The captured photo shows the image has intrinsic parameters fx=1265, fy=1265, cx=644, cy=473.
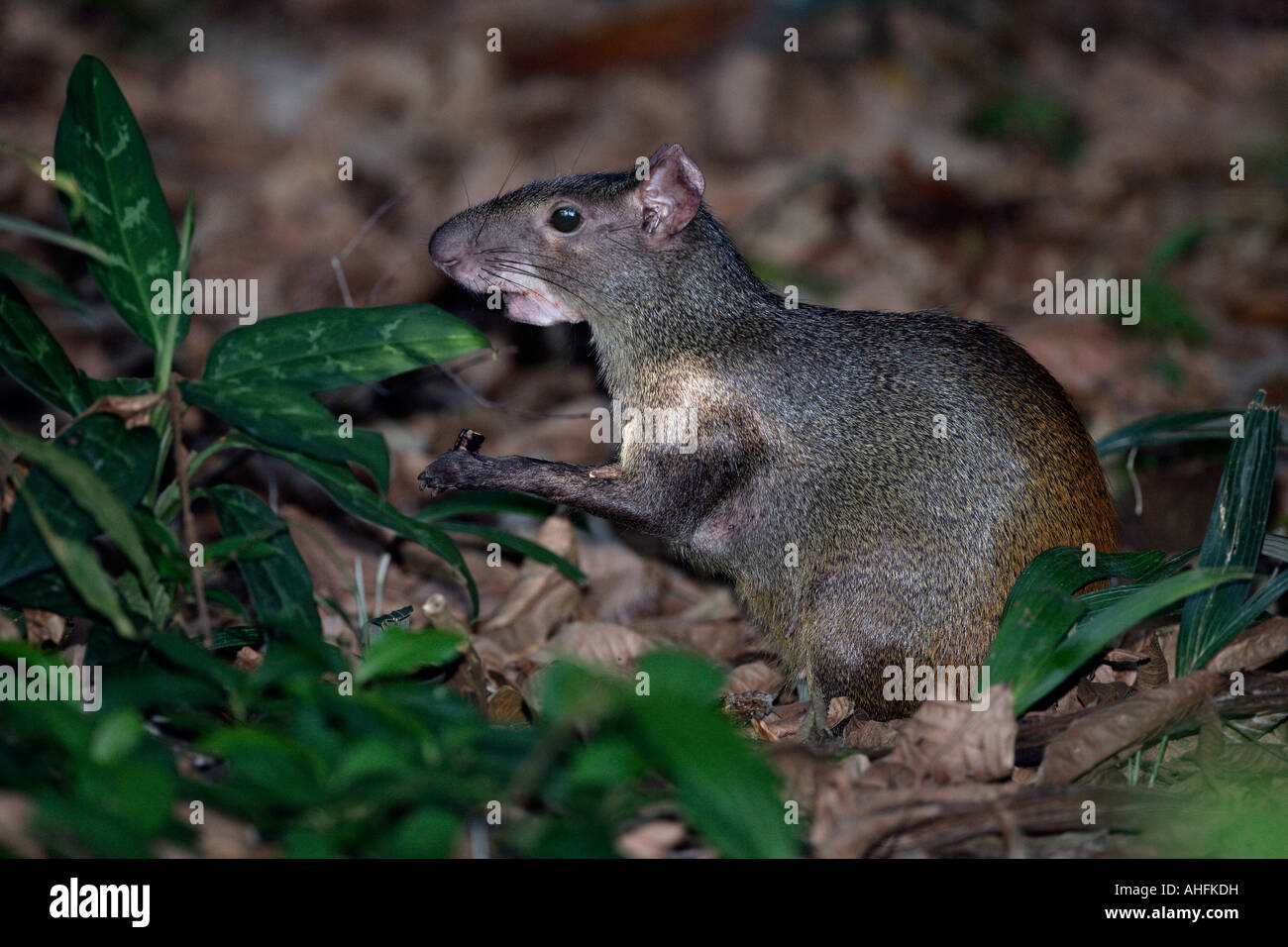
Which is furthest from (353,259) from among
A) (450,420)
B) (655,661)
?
(655,661)

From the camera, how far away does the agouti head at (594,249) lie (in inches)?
204

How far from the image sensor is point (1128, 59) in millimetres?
12227

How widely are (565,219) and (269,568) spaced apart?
1.91 meters

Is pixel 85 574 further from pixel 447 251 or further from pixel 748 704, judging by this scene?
pixel 748 704

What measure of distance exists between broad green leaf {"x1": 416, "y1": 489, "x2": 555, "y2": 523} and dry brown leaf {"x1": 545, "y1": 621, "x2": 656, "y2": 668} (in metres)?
0.57

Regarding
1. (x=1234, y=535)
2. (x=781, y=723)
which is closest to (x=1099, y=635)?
(x=1234, y=535)

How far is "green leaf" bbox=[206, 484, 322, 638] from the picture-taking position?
166 inches

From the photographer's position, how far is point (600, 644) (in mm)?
5402

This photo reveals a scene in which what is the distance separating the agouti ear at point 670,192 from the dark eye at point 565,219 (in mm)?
284

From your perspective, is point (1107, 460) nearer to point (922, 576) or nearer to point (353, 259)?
point (922, 576)

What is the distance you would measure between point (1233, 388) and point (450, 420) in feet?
15.8

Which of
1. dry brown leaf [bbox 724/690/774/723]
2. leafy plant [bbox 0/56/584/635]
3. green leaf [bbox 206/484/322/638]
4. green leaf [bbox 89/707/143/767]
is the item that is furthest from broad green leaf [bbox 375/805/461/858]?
dry brown leaf [bbox 724/690/774/723]

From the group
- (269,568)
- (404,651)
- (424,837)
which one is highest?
(269,568)

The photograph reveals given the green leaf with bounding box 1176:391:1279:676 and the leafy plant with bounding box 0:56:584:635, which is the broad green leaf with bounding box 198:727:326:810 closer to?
the leafy plant with bounding box 0:56:584:635
